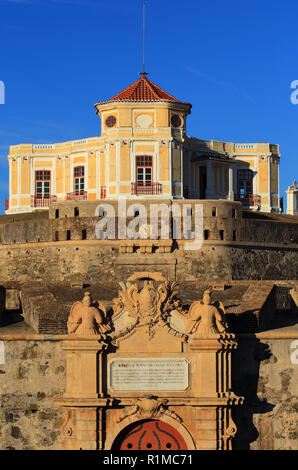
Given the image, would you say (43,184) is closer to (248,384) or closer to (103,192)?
(103,192)

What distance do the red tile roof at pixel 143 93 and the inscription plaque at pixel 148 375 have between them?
33.8 m

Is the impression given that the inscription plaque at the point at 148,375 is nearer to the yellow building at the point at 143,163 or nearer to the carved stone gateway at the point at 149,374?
the carved stone gateway at the point at 149,374

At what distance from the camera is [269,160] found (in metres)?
74.5

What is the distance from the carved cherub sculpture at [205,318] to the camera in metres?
36.0

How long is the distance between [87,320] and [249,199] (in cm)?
3927

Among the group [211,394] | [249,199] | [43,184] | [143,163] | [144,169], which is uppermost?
[143,163]

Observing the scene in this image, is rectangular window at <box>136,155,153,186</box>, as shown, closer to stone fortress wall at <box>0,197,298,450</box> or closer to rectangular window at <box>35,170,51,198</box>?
rectangular window at <box>35,170,51,198</box>

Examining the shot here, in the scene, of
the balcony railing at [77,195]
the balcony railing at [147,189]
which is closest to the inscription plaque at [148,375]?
the balcony railing at [147,189]

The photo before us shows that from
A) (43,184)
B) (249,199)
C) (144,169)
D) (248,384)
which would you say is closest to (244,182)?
(249,199)

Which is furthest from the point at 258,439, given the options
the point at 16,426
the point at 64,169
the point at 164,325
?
the point at 64,169

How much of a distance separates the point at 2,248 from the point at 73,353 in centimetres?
2205

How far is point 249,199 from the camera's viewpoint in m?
73.9
